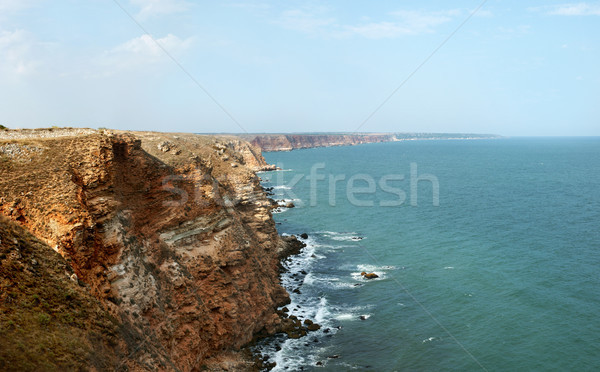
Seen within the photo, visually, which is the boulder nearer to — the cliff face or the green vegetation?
the cliff face

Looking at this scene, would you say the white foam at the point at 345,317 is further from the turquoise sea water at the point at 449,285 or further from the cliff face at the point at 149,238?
the cliff face at the point at 149,238

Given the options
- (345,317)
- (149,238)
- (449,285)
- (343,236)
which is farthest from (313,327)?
(343,236)

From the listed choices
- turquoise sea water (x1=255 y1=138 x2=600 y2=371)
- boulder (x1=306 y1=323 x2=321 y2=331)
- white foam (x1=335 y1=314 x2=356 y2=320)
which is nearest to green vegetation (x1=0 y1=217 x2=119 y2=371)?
turquoise sea water (x1=255 y1=138 x2=600 y2=371)

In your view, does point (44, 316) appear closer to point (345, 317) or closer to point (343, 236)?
point (345, 317)

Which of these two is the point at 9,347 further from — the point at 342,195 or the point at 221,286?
the point at 342,195

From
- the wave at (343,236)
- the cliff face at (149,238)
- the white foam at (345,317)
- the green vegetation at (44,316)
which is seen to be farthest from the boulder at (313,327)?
the wave at (343,236)

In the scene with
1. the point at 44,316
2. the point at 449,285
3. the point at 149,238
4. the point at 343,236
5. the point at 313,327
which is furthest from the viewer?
the point at 343,236
